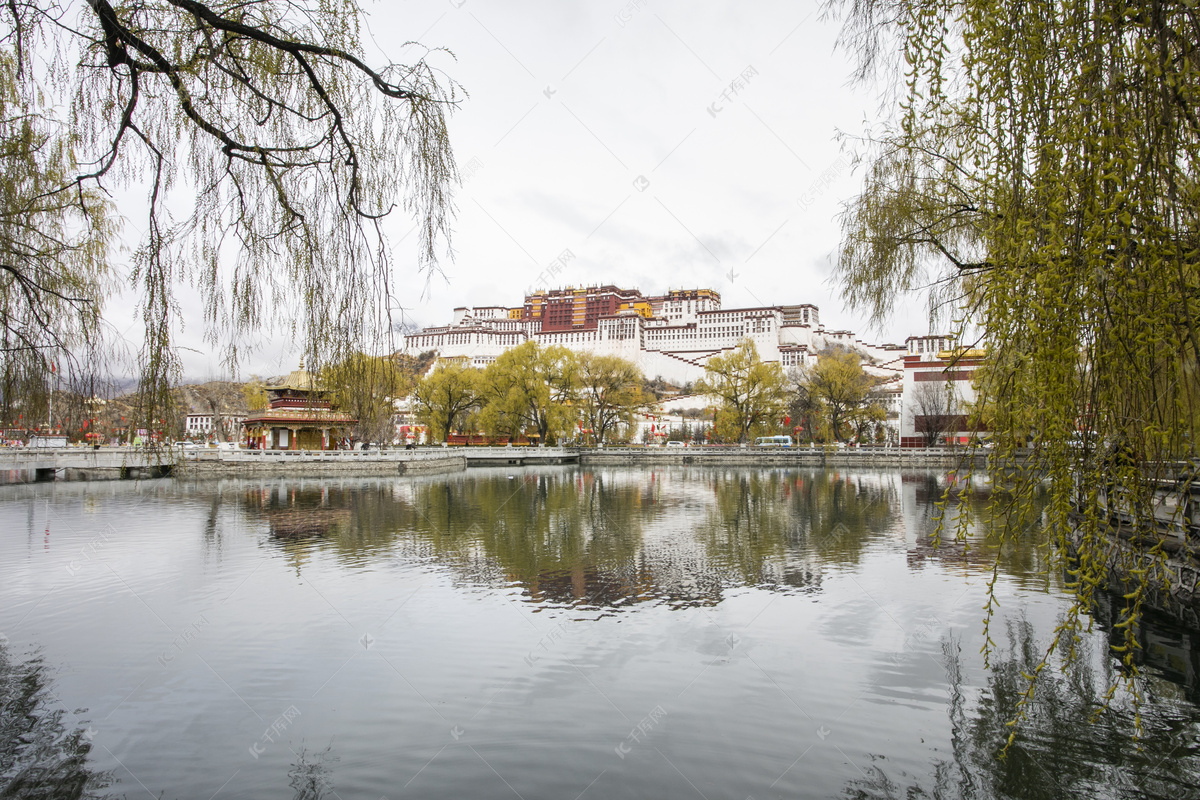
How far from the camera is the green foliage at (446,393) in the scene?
47.0 meters

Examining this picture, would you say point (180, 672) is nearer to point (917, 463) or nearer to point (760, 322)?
point (917, 463)

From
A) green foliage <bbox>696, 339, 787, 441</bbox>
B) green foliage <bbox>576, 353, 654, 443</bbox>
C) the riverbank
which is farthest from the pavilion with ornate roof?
green foliage <bbox>696, 339, 787, 441</bbox>

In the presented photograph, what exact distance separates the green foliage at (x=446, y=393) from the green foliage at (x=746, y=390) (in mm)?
16607

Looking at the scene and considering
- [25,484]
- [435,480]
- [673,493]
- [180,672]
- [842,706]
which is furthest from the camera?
[435,480]

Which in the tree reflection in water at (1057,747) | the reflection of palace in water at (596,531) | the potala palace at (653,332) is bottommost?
→ the tree reflection in water at (1057,747)

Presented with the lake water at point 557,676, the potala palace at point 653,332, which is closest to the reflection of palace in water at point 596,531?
the lake water at point 557,676

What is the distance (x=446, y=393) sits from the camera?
47.3 metres

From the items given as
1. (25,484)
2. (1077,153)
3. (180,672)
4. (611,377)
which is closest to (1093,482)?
(1077,153)

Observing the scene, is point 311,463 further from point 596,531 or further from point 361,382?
point 361,382

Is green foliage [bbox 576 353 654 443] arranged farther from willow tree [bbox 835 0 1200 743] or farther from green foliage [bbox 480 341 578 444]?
willow tree [bbox 835 0 1200 743]

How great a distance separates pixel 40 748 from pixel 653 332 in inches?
3986

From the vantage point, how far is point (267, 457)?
106ft

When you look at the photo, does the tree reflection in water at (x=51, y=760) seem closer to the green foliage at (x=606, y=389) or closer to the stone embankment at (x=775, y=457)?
the stone embankment at (x=775, y=457)

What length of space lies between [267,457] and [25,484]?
355 inches
